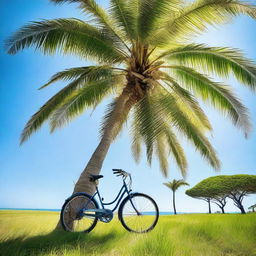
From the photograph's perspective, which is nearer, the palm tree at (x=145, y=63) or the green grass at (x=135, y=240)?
the green grass at (x=135, y=240)

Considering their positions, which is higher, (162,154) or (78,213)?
(162,154)

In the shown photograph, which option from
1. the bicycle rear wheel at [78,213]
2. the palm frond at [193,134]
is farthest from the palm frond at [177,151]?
the bicycle rear wheel at [78,213]

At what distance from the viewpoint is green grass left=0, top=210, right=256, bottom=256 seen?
3.88 meters

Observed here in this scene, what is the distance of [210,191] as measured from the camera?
27.2 meters

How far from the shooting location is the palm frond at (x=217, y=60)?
7.26 metres

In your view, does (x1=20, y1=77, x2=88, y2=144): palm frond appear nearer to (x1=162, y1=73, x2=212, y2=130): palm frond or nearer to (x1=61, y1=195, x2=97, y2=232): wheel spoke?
(x1=162, y1=73, x2=212, y2=130): palm frond

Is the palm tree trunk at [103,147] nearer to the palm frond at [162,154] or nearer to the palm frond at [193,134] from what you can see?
the palm frond at [193,134]

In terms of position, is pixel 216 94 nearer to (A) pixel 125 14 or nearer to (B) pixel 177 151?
(B) pixel 177 151

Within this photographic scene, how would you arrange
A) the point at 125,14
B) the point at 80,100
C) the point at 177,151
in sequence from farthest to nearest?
the point at 177,151 → the point at 80,100 → the point at 125,14

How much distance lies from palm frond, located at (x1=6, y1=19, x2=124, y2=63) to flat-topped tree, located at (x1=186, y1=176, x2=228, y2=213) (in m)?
22.7

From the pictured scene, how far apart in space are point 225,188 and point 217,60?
2104cm

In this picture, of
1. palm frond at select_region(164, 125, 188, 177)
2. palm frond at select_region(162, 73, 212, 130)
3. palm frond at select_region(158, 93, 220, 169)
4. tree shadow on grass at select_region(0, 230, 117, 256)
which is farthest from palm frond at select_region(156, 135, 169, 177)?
tree shadow on grass at select_region(0, 230, 117, 256)

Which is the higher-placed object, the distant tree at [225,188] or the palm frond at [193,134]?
the palm frond at [193,134]

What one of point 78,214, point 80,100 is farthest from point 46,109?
point 78,214
